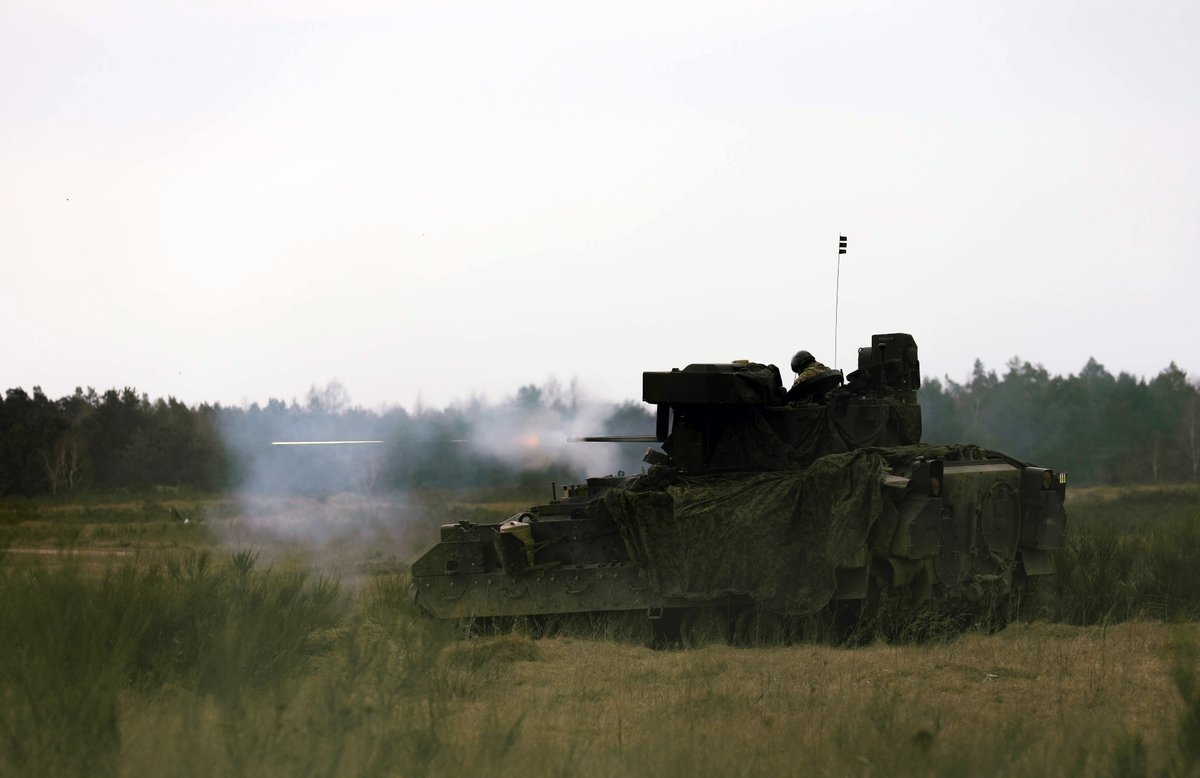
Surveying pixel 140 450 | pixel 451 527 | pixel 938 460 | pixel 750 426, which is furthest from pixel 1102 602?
pixel 140 450

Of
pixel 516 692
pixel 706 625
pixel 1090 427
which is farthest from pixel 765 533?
pixel 1090 427

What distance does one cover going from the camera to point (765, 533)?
38.8 feet

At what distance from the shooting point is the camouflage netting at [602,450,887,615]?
11641mm

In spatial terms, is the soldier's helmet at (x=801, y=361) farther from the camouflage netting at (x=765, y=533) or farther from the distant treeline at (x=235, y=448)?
the distant treeline at (x=235, y=448)

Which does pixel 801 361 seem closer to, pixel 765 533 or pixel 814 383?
pixel 814 383

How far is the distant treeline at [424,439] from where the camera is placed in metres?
21.7

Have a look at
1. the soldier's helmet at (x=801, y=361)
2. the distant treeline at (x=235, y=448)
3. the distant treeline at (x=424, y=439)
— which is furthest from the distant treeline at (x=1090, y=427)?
the soldier's helmet at (x=801, y=361)

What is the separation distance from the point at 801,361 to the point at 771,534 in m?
2.26

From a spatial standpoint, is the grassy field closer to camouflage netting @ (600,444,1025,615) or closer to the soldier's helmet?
camouflage netting @ (600,444,1025,615)

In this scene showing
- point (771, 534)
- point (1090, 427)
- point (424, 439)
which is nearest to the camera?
point (771, 534)

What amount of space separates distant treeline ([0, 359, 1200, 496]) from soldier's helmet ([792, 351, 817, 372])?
4.94m

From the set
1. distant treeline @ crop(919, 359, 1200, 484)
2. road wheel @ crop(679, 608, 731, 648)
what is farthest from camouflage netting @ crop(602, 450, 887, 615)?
distant treeline @ crop(919, 359, 1200, 484)

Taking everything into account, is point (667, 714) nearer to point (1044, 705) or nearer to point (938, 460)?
point (1044, 705)

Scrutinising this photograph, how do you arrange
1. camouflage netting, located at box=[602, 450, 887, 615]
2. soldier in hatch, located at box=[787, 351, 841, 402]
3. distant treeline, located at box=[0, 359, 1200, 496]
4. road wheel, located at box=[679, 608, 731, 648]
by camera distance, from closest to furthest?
camouflage netting, located at box=[602, 450, 887, 615] → road wheel, located at box=[679, 608, 731, 648] → soldier in hatch, located at box=[787, 351, 841, 402] → distant treeline, located at box=[0, 359, 1200, 496]
